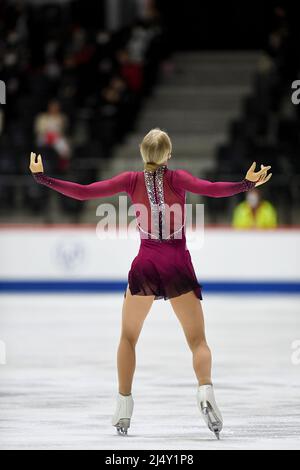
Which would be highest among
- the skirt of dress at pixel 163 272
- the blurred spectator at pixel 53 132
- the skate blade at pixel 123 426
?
the blurred spectator at pixel 53 132

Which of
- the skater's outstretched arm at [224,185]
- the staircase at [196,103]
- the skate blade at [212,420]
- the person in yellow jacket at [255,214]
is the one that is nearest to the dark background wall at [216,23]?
the staircase at [196,103]

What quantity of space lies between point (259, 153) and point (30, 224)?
3.21 metres

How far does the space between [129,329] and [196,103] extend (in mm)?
14274

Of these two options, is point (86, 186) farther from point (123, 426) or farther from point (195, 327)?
point (123, 426)

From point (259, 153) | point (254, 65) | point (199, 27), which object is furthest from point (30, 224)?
point (199, 27)

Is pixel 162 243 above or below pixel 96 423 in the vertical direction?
above

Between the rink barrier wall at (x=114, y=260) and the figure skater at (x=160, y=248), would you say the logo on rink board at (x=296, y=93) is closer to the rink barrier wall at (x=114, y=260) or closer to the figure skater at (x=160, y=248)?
the rink barrier wall at (x=114, y=260)

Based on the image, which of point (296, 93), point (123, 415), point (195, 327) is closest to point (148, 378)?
point (123, 415)

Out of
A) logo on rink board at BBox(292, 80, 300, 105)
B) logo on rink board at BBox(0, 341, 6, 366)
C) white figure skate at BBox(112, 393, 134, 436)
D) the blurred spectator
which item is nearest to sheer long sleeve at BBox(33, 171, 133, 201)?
white figure skate at BBox(112, 393, 134, 436)

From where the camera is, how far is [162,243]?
22.5ft

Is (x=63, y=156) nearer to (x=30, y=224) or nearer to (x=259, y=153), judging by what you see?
(x=30, y=224)

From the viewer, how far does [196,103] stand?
2089 cm

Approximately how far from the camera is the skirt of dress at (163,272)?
6770 millimetres

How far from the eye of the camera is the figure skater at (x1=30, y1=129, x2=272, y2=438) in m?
6.76
